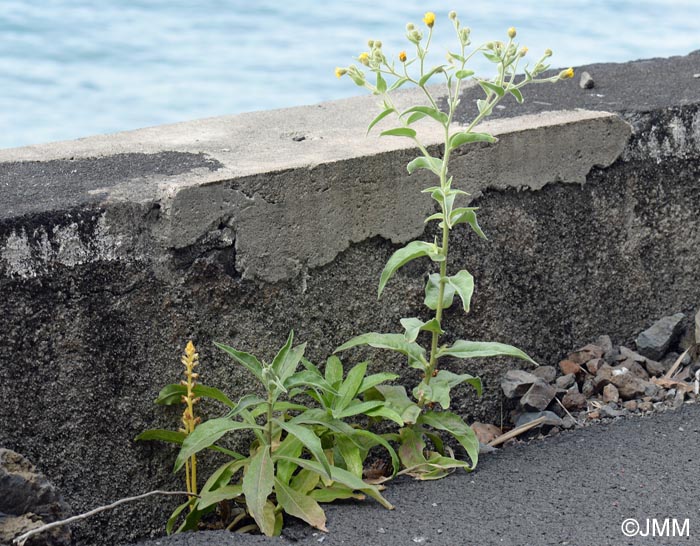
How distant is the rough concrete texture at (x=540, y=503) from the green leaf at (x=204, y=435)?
0.20 metres

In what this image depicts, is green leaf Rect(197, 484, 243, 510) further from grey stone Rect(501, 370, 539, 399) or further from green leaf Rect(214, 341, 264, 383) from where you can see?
grey stone Rect(501, 370, 539, 399)

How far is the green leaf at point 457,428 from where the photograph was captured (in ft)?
8.48

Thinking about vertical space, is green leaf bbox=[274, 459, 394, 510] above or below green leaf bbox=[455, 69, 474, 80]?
below

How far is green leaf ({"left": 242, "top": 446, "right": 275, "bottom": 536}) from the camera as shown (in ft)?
7.45

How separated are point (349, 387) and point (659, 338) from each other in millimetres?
1304

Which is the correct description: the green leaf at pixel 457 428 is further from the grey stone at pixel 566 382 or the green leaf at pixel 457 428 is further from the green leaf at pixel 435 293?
the grey stone at pixel 566 382

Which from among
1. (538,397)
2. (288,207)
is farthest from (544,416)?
(288,207)

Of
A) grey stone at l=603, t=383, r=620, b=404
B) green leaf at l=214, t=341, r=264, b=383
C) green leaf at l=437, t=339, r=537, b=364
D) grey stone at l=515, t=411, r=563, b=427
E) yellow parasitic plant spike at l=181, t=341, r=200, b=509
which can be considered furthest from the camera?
grey stone at l=603, t=383, r=620, b=404

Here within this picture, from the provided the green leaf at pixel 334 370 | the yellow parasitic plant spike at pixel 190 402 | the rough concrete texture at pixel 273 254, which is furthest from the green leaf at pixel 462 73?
the yellow parasitic plant spike at pixel 190 402

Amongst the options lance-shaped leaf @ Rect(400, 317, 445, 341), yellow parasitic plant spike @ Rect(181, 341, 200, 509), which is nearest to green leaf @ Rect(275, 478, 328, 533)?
yellow parasitic plant spike @ Rect(181, 341, 200, 509)

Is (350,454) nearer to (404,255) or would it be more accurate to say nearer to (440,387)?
(440,387)

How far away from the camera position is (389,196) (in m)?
2.81

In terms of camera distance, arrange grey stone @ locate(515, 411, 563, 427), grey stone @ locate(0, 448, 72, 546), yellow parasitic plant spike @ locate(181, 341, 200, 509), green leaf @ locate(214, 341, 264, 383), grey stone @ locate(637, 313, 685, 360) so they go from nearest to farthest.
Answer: grey stone @ locate(0, 448, 72, 546)
green leaf @ locate(214, 341, 264, 383)
yellow parasitic plant spike @ locate(181, 341, 200, 509)
grey stone @ locate(515, 411, 563, 427)
grey stone @ locate(637, 313, 685, 360)

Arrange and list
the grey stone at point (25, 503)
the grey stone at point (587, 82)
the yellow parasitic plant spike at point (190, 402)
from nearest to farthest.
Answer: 1. the grey stone at point (25, 503)
2. the yellow parasitic plant spike at point (190, 402)
3. the grey stone at point (587, 82)
